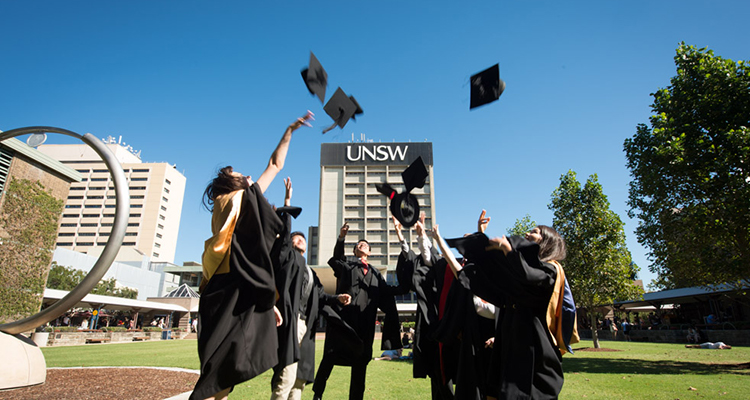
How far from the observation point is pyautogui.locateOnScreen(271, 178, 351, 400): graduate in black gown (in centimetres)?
311

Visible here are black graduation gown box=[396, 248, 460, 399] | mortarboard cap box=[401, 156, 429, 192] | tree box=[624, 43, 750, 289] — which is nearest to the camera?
black graduation gown box=[396, 248, 460, 399]

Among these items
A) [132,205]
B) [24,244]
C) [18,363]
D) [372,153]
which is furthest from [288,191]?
[132,205]

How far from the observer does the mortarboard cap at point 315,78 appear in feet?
15.7

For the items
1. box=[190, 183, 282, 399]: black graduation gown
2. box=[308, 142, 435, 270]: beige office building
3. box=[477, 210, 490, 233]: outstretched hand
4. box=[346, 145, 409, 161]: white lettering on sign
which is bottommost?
box=[190, 183, 282, 399]: black graduation gown

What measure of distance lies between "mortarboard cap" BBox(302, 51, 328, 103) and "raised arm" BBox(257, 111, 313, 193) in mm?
2151

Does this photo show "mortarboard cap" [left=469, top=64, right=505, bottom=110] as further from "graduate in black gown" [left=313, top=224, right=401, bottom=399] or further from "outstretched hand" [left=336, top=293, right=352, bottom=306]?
"outstretched hand" [left=336, top=293, right=352, bottom=306]

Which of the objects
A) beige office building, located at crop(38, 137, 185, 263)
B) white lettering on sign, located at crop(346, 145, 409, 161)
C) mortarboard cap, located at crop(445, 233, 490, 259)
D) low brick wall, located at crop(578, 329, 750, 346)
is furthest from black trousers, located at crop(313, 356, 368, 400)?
beige office building, located at crop(38, 137, 185, 263)

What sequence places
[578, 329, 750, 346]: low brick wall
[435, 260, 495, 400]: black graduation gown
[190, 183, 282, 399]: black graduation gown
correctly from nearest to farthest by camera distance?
[190, 183, 282, 399]: black graduation gown < [435, 260, 495, 400]: black graduation gown < [578, 329, 750, 346]: low brick wall

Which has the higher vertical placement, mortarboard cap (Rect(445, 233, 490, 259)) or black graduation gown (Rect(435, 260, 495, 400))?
mortarboard cap (Rect(445, 233, 490, 259))

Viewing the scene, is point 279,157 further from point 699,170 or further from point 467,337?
point 699,170

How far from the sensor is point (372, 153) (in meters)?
83.7

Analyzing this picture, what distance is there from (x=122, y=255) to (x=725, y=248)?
91174 millimetres

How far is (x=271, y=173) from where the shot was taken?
262cm

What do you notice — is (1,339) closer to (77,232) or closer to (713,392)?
(713,392)
